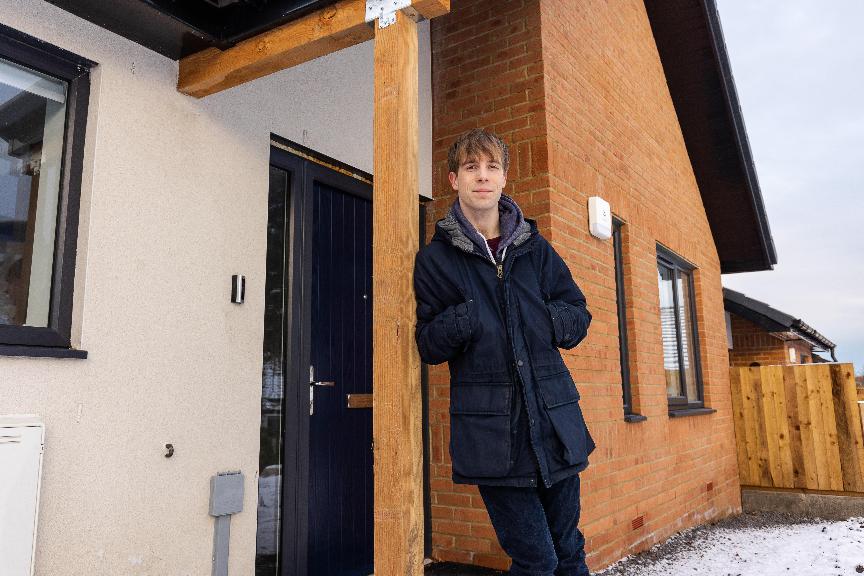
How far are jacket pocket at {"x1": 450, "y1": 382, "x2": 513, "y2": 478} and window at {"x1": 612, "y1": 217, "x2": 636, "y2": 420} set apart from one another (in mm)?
3375

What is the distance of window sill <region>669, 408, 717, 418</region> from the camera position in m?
5.87

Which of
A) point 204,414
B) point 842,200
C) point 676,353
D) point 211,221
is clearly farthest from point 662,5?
point 842,200

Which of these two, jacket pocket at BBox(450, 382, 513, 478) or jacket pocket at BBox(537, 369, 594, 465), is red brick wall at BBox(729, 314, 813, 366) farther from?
jacket pocket at BBox(450, 382, 513, 478)

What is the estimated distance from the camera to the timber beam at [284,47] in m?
2.43

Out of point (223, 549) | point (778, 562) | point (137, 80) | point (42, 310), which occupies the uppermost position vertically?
point (137, 80)

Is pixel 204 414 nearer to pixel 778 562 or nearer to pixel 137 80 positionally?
pixel 137 80

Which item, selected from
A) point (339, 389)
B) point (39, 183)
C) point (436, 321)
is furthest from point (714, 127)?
point (39, 183)

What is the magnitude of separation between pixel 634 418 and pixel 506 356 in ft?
10.6

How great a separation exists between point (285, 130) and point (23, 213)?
1.36 meters

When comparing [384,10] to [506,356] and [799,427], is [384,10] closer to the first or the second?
[506,356]

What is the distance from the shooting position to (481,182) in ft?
7.13

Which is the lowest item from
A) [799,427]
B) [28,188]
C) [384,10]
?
[799,427]

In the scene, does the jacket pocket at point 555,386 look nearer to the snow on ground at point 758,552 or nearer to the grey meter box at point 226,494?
the grey meter box at point 226,494

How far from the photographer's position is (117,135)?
2.67 metres
